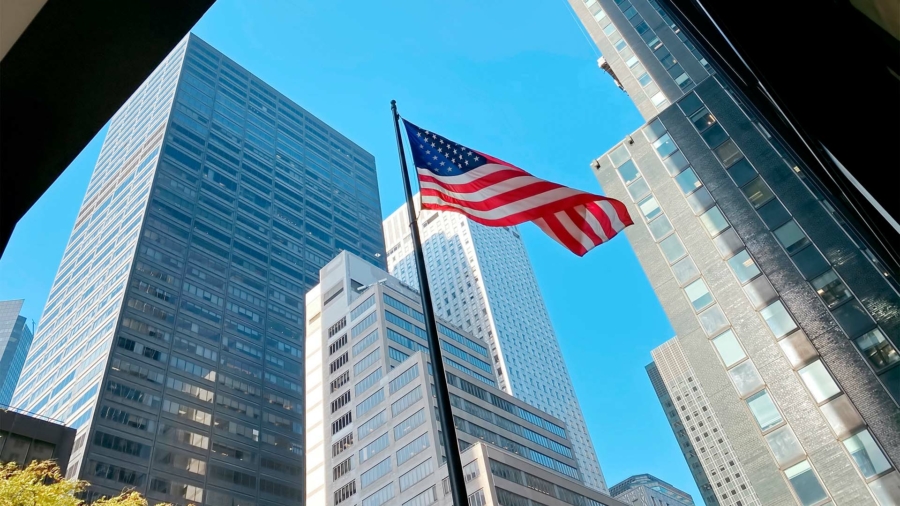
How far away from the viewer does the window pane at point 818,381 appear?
81.6 feet

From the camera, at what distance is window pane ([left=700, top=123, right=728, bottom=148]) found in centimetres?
3306

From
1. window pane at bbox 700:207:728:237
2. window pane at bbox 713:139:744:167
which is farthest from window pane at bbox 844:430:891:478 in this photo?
window pane at bbox 713:139:744:167

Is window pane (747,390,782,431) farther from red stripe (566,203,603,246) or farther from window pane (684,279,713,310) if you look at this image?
red stripe (566,203,603,246)

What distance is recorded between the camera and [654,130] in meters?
37.1

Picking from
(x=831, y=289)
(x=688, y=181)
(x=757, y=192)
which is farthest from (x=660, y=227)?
(x=831, y=289)

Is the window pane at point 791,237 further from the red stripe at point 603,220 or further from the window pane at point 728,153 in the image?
the red stripe at point 603,220

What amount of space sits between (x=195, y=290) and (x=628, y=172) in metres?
103

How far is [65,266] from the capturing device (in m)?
145

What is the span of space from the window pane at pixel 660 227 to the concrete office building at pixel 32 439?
120 ft

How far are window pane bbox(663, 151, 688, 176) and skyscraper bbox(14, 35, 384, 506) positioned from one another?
277 ft

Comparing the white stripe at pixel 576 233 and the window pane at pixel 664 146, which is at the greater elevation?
the window pane at pixel 664 146

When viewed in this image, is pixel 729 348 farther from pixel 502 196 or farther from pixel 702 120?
pixel 502 196

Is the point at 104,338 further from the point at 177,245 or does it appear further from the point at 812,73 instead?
the point at 812,73

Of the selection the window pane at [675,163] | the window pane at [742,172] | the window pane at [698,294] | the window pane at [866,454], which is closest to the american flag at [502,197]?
the window pane at [866,454]
